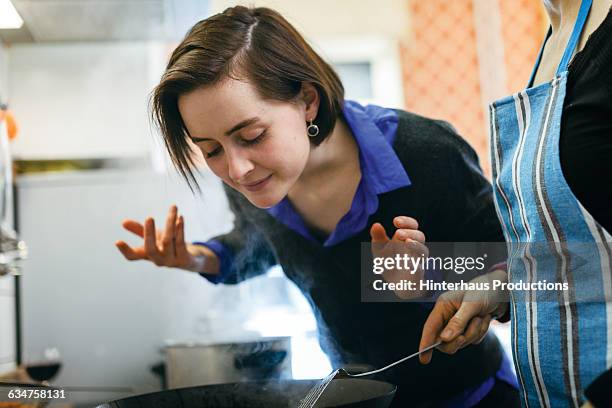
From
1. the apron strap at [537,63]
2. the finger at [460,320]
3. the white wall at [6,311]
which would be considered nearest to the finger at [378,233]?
the finger at [460,320]

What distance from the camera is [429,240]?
0.69m

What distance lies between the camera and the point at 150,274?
845 mm

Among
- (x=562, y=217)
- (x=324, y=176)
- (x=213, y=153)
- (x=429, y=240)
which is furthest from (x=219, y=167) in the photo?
(x=562, y=217)

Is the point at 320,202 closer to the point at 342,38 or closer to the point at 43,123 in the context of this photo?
the point at 342,38

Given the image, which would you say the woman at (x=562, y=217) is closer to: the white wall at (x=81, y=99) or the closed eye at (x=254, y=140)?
the closed eye at (x=254, y=140)

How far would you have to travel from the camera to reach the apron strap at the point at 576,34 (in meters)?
0.60

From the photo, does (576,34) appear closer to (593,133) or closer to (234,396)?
(593,133)

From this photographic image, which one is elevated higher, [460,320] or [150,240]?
[150,240]

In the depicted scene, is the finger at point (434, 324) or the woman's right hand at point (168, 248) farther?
the woman's right hand at point (168, 248)

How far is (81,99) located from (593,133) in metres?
0.61

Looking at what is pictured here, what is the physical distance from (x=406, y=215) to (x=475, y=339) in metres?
0.15

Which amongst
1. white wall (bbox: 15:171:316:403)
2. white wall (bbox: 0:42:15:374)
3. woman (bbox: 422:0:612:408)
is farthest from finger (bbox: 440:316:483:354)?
white wall (bbox: 0:42:15:374)

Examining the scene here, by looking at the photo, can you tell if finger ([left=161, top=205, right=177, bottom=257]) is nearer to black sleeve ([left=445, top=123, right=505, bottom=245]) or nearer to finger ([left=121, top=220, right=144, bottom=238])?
finger ([left=121, top=220, right=144, bottom=238])

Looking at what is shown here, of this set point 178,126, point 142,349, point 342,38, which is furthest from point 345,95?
point 142,349
